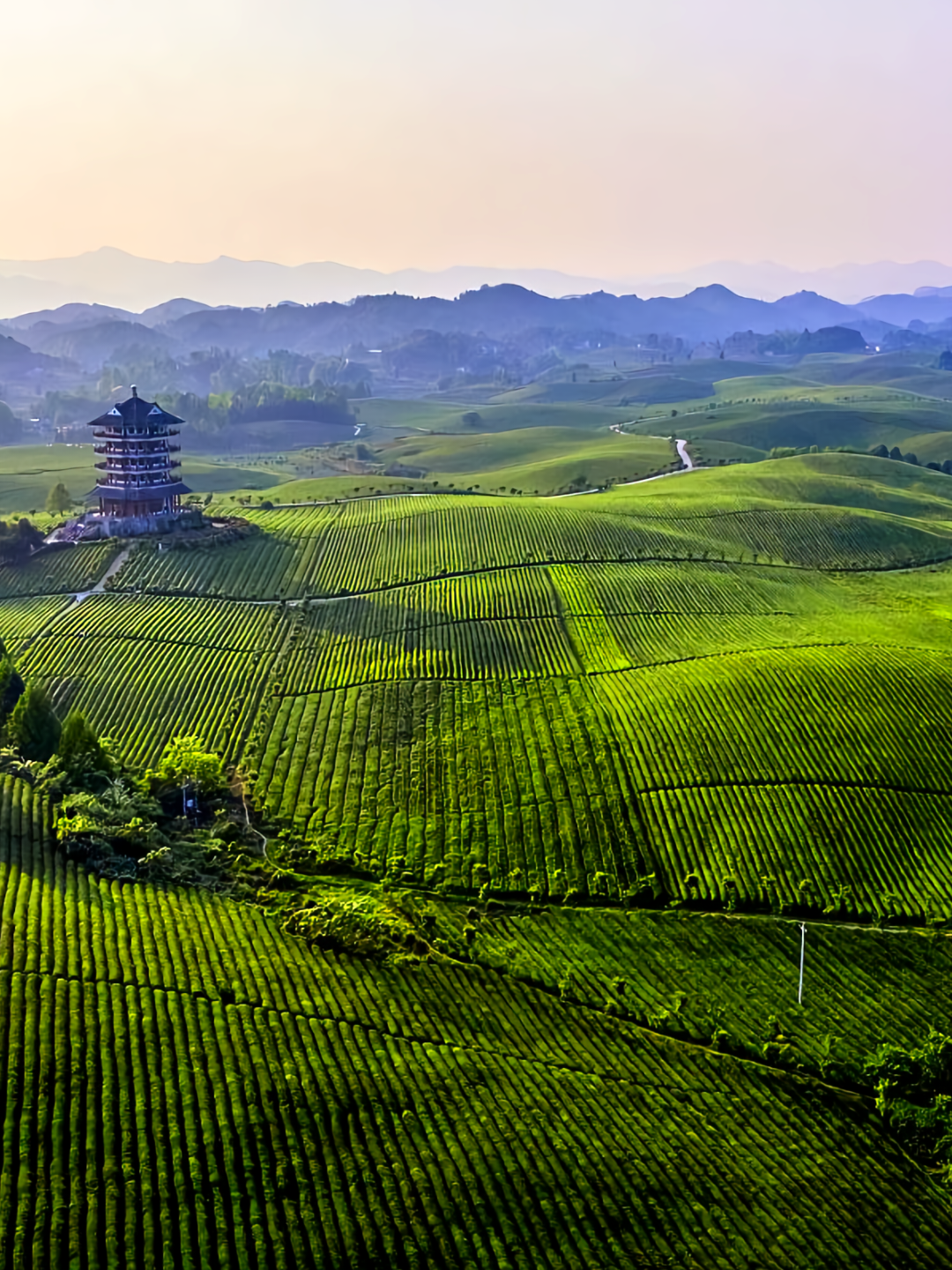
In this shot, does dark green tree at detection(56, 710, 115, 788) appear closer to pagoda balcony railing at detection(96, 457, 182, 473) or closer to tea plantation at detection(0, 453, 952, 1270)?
tea plantation at detection(0, 453, 952, 1270)

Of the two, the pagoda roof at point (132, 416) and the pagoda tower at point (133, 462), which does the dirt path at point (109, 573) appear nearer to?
the pagoda tower at point (133, 462)

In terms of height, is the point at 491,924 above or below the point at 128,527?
below

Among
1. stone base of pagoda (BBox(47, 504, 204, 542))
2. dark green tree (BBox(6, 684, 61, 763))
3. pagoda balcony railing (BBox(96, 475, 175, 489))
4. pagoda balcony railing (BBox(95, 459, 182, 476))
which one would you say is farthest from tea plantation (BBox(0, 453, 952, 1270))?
pagoda balcony railing (BBox(95, 459, 182, 476))

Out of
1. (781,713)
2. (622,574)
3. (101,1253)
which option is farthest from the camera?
(622,574)

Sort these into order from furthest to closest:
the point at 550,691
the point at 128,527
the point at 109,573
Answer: the point at 128,527, the point at 109,573, the point at 550,691

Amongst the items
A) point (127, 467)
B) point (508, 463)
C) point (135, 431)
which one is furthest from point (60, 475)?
point (127, 467)

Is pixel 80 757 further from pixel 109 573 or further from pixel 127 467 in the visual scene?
pixel 127 467

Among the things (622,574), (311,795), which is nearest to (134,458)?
(622,574)

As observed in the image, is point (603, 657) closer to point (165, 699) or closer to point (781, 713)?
point (781, 713)
